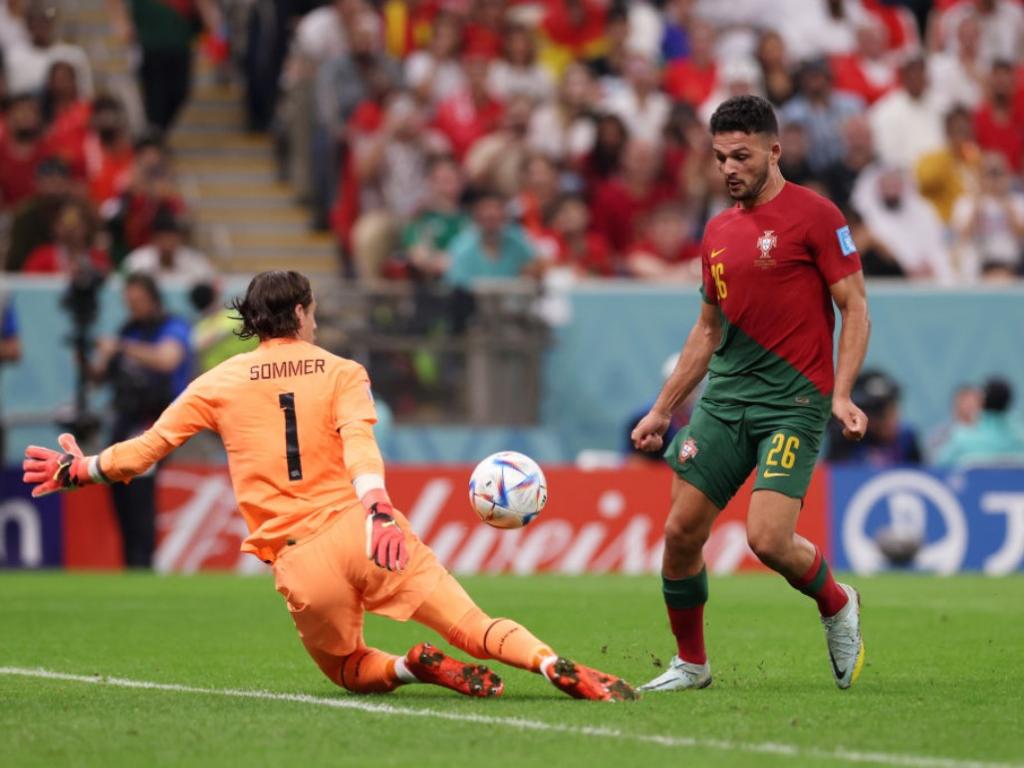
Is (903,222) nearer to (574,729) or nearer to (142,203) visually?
(142,203)

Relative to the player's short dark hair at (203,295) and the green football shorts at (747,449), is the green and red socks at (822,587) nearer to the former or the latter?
the green football shorts at (747,449)

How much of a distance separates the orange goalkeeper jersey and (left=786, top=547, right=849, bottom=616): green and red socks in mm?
1995

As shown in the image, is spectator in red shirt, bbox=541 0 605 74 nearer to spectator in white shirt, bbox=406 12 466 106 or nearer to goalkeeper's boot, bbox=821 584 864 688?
spectator in white shirt, bbox=406 12 466 106

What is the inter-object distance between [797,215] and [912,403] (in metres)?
12.2

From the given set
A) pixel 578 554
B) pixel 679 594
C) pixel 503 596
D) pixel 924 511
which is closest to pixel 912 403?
pixel 924 511

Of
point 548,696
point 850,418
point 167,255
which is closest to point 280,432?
point 548,696

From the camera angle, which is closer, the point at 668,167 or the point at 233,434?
the point at 233,434

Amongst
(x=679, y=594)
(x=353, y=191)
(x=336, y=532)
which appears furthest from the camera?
(x=353, y=191)

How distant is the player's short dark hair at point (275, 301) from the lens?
326 inches

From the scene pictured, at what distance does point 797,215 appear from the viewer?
8.56 metres

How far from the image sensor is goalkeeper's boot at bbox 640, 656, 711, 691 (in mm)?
8727

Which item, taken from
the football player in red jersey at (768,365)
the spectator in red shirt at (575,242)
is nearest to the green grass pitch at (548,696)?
the football player in red jersey at (768,365)

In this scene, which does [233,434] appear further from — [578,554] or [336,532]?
[578,554]

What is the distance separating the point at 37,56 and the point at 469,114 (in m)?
4.49
